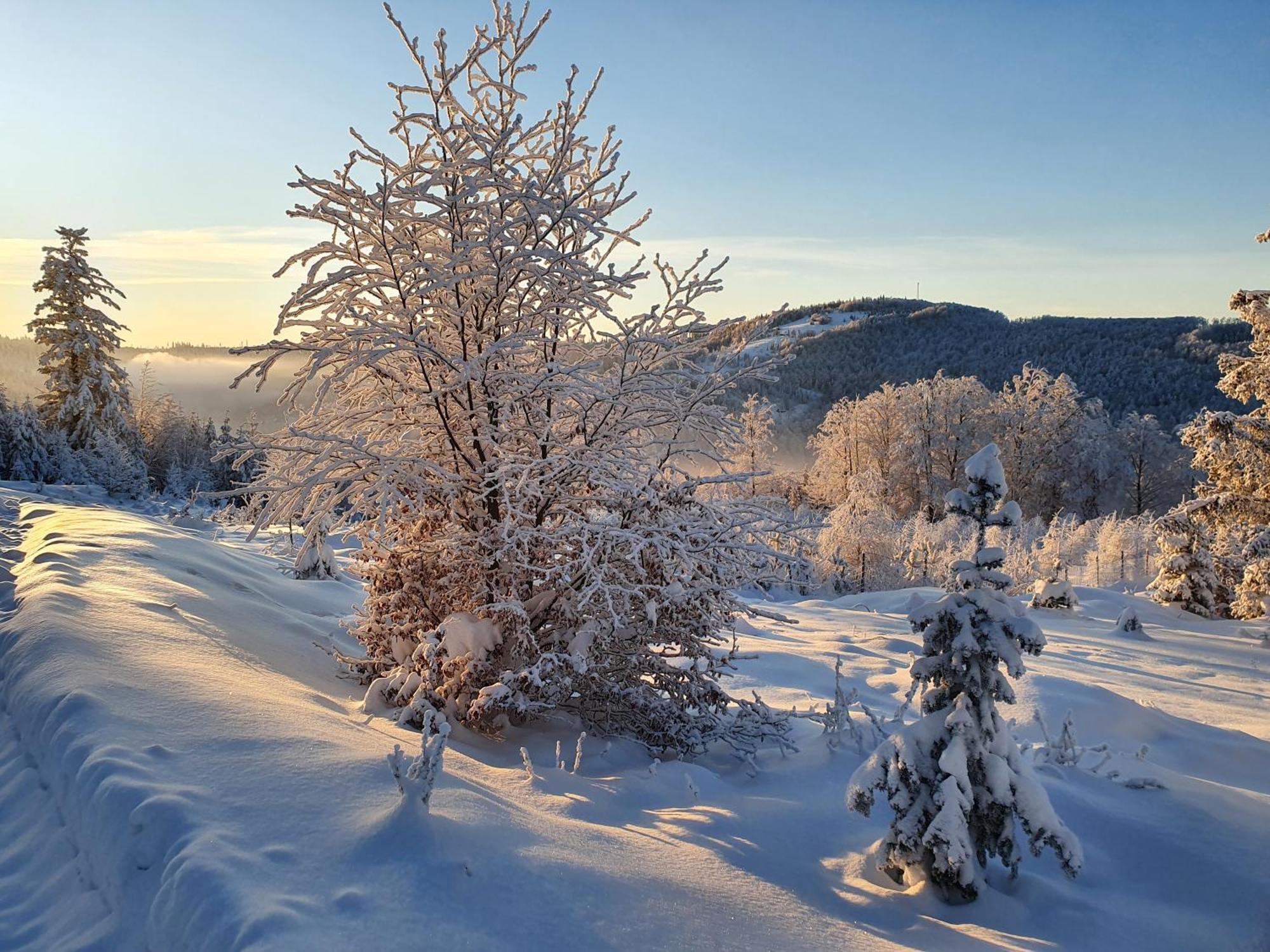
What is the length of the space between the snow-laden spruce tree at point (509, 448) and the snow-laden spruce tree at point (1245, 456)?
1172 cm

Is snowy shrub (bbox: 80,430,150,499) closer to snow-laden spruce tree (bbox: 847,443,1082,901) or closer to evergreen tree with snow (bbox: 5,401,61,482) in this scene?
evergreen tree with snow (bbox: 5,401,61,482)

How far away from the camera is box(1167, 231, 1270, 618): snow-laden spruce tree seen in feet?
40.0

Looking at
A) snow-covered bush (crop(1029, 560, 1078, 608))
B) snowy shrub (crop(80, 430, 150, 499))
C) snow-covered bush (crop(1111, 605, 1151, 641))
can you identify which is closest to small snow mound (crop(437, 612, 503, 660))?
snow-covered bush (crop(1111, 605, 1151, 641))

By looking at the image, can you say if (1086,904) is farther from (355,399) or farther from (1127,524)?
(1127,524)

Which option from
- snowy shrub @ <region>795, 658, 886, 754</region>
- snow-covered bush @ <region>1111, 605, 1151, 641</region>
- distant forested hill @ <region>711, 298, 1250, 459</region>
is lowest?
snow-covered bush @ <region>1111, 605, 1151, 641</region>

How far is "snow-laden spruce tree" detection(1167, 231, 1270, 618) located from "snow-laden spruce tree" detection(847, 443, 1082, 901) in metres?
12.1

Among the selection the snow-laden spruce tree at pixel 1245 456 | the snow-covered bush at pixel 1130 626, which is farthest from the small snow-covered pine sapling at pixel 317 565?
the snow-laden spruce tree at pixel 1245 456

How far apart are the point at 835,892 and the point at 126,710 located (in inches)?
132

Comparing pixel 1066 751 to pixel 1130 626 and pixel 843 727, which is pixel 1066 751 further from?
pixel 1130 626

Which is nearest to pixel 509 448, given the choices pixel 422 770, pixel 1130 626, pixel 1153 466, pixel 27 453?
pixel 422 770

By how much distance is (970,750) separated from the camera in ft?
10.1

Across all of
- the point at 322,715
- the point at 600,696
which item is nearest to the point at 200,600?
the point at 322,715

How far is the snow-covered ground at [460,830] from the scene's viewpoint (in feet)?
7.44

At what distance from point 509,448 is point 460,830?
312 centimetres
